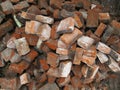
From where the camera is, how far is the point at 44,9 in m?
2.92

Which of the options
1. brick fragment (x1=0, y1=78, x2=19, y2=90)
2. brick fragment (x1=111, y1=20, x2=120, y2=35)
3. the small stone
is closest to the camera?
the small stone

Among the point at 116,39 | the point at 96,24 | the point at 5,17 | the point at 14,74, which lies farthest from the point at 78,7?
the point at 14,74

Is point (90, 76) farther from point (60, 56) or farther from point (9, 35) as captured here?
point (9, 35)

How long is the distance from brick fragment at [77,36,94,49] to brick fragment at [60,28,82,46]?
4cm

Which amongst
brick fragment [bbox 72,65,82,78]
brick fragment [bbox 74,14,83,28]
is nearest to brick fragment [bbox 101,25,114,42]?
brick fragment [bbox 74,14,83,28]

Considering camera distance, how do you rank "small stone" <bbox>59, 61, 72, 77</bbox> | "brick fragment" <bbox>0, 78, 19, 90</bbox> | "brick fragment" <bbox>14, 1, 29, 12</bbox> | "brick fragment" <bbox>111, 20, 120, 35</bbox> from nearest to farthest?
"small stone" <bbox>59, 61, 72, 77</bbox>
"brick fragment" <bbox>0, 78, 19, 90</bbox>
"brick fragment" <bbox>111, 20, 120, 35</bbox>
"brick fragment" <bbox>14, 1, 29, 12</bbox>

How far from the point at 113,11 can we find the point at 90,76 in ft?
2.80

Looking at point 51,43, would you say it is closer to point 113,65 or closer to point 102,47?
point 102,47

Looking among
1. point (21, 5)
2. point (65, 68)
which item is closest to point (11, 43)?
point (21, 5)

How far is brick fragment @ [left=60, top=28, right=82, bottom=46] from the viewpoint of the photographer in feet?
8.58

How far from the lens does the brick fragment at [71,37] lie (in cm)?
262

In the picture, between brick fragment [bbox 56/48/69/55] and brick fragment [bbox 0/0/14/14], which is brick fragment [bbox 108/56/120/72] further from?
brick fragment [bbox 0/0/14/14]

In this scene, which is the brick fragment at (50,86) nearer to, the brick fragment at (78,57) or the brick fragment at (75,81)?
the brick fragment at (75,81)

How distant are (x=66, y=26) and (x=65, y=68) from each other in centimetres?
37
